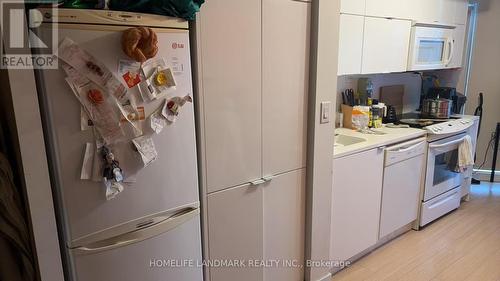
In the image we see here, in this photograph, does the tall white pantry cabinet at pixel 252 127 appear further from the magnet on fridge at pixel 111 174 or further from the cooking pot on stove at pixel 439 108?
the cooking pot on stove at pixel 439 108

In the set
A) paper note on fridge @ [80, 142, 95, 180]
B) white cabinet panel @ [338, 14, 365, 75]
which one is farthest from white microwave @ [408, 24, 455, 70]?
paper note on fridge @ [80, 142, 95, 180]

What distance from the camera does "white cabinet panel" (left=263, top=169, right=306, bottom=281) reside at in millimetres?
1924

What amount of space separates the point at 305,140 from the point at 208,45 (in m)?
0.84

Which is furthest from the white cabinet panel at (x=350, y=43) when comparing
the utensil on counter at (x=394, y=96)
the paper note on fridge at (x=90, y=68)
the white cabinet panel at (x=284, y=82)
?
the paper note on fridge at (x=90, y=68)

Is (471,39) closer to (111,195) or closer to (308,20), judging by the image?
(308,20)

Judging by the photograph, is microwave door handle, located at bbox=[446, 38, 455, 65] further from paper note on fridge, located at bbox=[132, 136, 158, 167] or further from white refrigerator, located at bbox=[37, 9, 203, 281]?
paper note on fridge, located at bbox=[132, 136, 158, 167]

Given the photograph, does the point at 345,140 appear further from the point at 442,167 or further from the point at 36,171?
the point at 36,171

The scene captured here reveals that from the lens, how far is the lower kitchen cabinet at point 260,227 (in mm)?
1713

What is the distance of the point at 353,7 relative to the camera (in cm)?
236

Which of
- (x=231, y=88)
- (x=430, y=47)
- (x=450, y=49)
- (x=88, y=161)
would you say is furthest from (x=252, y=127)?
(x=450, y=49)

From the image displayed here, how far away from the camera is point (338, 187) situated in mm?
2279

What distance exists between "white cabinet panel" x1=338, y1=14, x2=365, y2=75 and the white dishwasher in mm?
664

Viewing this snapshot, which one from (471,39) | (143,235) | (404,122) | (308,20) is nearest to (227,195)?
(143,235)

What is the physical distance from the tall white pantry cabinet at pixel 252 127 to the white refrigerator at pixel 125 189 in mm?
114
